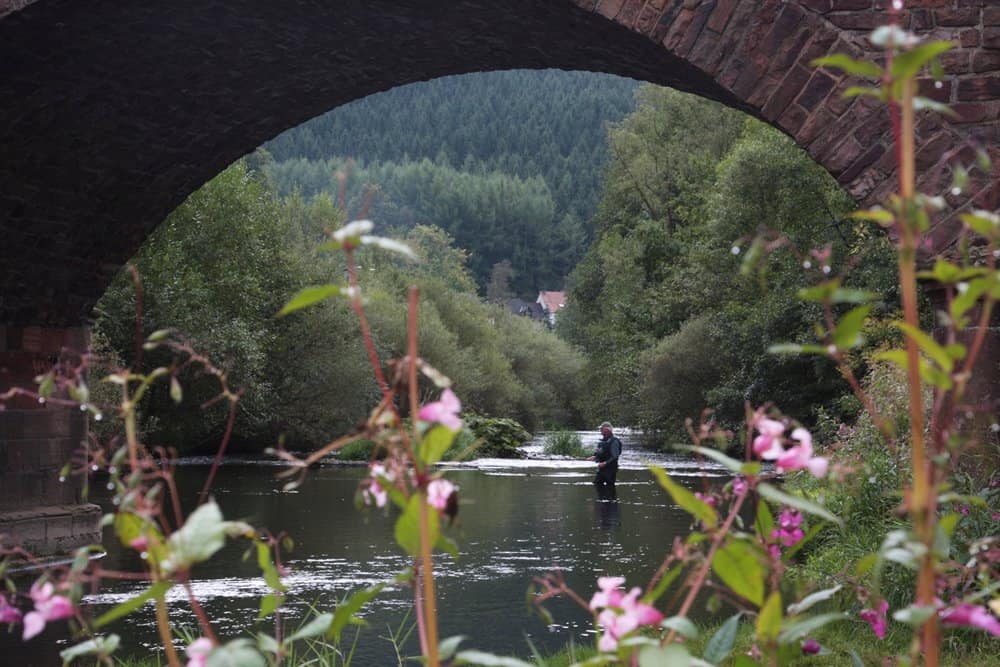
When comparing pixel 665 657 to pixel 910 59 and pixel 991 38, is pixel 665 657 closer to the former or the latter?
pixel 910 59

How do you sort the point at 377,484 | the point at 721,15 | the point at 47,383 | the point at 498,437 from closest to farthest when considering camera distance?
the point at 377,484 → the point at 47,383 → the point at 721,15 → the point at 498,437

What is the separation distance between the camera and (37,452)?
38.2ft

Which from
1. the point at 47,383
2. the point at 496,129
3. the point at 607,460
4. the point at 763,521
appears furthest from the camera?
the point at 496,129

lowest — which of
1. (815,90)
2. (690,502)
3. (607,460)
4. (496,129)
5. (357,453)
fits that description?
(357,453)

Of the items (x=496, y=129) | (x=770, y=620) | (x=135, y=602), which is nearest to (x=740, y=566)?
(x=770, y=620)

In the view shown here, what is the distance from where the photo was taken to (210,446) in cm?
3309

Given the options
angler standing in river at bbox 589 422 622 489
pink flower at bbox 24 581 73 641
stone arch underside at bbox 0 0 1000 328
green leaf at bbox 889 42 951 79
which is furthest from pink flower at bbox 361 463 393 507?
angler standing in river at bbox 589 422 622 489

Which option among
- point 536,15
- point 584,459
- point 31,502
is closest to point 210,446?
point 584,459

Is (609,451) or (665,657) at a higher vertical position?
(665,657)

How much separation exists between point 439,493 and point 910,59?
2.61 feet

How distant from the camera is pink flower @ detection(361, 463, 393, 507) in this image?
1676 millimetres

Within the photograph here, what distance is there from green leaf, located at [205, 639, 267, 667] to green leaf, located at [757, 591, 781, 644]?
2.08 ft

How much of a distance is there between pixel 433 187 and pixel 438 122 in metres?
15.6

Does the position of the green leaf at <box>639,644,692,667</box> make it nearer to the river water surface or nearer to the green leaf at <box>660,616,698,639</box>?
the green leaf at <box>660,616,698,639</box>
